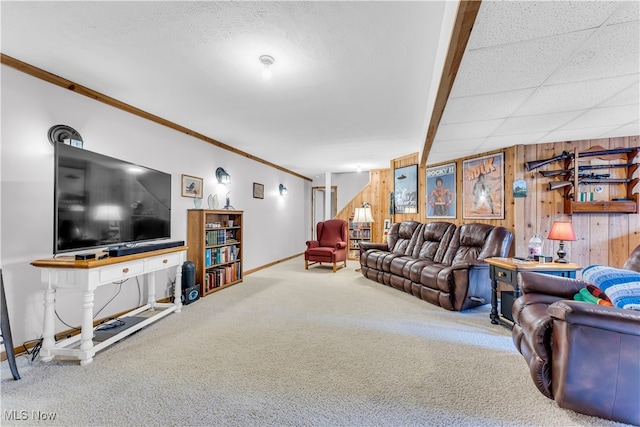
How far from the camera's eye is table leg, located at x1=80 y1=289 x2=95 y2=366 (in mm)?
2082

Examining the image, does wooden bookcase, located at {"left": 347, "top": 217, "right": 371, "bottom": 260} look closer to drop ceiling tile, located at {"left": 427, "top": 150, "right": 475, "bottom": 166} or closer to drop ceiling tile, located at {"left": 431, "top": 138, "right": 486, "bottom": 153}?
drop ceiling tile, located at {"left": 427, "top": 150, "right": 475, "bottom": 166}

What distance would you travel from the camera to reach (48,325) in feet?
6.98

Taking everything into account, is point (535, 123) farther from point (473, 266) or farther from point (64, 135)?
point (64, 135)

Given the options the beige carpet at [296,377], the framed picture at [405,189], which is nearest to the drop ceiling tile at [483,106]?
the beige carpet at [296,377]

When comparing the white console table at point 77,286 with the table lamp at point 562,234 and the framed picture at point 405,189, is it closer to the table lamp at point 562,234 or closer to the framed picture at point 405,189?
the table lamp at point 562,234

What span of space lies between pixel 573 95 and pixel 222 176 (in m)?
4.37

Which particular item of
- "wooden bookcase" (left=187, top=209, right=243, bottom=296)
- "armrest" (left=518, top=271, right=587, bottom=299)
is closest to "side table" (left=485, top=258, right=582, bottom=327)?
"armrest" (left=518, top=271, right=587, bottom=299)

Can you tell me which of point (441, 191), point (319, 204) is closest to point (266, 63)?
point (441, 191)

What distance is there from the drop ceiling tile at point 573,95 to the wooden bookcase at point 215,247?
3892mm

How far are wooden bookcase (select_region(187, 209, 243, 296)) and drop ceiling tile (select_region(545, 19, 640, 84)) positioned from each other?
158 inches

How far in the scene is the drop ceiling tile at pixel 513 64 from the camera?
1.49 meters

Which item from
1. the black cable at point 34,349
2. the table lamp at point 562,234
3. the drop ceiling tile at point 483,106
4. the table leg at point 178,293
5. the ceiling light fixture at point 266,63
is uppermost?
the ceiling light fixture at point 266,63

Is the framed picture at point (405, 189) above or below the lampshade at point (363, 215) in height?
above

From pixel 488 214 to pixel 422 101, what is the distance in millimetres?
2047
